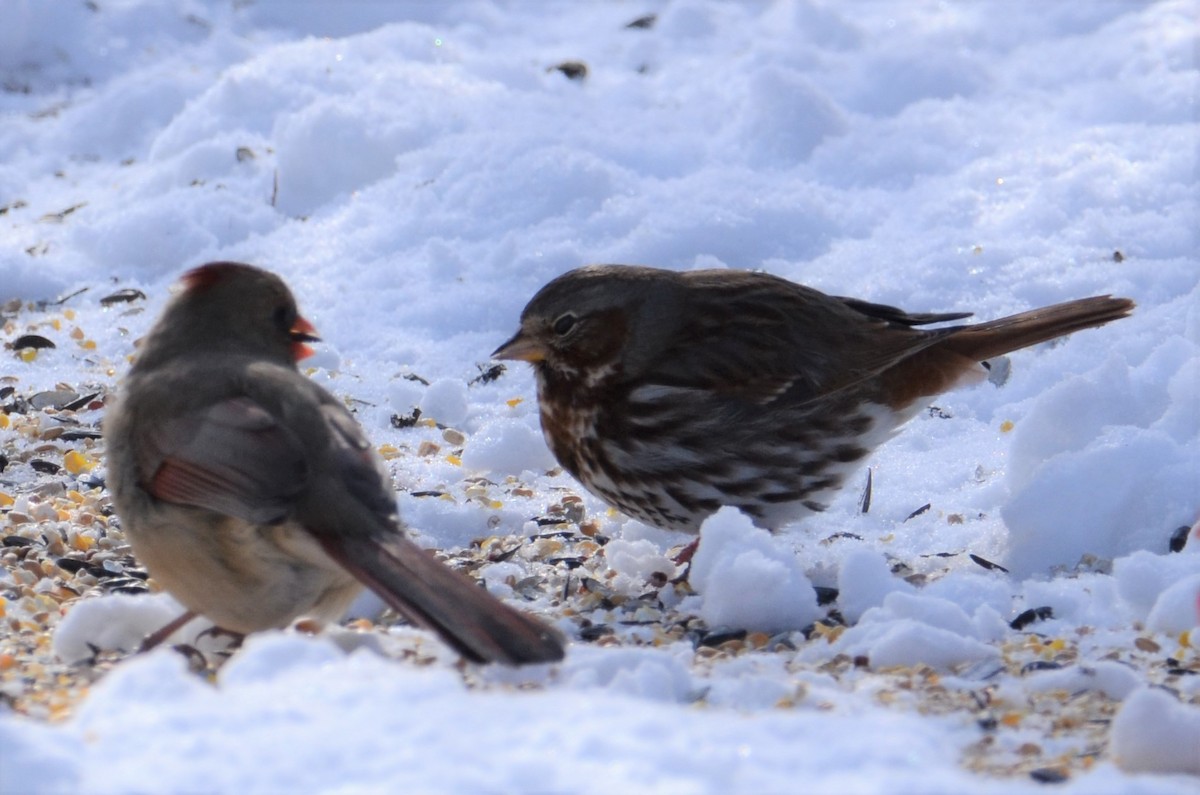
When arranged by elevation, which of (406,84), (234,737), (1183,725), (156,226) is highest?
(406,84)

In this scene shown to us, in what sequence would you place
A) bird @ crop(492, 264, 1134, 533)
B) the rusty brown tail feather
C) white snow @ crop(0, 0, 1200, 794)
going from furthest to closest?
the rusty brown tail feather < bird @ crop(492, 264, 1134, 533) < white snow @ crop(0, 0, 1200, 794)

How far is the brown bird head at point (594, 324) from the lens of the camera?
17.0 feet

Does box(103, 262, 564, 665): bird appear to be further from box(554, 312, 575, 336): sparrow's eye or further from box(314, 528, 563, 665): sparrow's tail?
box(554, 312, 575, 336): sparrow's eye

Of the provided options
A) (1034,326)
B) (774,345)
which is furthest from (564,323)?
(1034,326)

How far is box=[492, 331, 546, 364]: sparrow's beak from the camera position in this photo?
523 centimetres

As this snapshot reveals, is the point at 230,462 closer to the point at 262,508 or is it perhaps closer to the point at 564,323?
the point at 262,508

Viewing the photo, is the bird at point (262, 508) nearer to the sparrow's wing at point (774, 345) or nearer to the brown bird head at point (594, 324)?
the brown bird head at point (594, 324)

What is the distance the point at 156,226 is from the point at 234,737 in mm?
5078

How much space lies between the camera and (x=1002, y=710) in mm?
3568

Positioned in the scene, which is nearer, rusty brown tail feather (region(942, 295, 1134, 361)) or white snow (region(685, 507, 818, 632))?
white snow (region(685, 507, 818, 632))

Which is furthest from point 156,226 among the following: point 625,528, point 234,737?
point 234,737

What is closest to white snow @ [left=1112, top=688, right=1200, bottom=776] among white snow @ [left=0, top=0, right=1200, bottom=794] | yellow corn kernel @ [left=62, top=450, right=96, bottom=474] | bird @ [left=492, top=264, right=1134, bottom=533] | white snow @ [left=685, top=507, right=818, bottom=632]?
white snow @ [left=0, top=0, right=1200, bottom=794]

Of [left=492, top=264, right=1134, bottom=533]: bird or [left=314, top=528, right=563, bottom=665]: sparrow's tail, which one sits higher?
[left=492, top=264, right=1134, bottom=533]: bird

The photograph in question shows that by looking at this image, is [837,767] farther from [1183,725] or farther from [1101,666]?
[1101,666]
